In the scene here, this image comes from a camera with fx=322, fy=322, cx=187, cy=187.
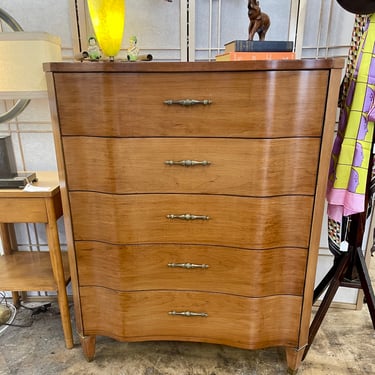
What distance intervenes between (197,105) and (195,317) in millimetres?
799

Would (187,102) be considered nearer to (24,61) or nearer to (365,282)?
(24,61)

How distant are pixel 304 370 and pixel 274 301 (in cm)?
42

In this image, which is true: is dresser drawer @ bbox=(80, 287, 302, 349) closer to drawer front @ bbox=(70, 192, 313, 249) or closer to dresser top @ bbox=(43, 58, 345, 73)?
drawer front @ bbox=(70, 192, 313, 249)

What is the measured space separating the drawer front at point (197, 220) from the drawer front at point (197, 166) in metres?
0.04

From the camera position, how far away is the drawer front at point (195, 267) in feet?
3.75

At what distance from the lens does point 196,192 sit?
1.08 metres

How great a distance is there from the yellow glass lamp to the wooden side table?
60 centimetres

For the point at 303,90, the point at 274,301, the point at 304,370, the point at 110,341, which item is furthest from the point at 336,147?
the point at 110,341

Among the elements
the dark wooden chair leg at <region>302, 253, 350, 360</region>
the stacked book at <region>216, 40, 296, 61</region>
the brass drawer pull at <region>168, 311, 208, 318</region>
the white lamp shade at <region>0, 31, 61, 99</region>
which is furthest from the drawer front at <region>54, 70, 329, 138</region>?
the brass drawer pull at <region>168, 311, 208, 318</region>

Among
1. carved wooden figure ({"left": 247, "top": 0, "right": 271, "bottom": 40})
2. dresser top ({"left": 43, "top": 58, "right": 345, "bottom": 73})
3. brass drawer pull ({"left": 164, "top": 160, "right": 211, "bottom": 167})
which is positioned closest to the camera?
dresser top ({"left": 43, "top": 58, "right": 345, "bottom": 73})

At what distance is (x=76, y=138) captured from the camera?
3.51 feet

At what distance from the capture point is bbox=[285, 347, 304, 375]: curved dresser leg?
1270 millimetres

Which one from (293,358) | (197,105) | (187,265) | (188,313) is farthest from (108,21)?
(293,358)

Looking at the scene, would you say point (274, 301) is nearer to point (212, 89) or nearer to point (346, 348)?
point (346, 348)
